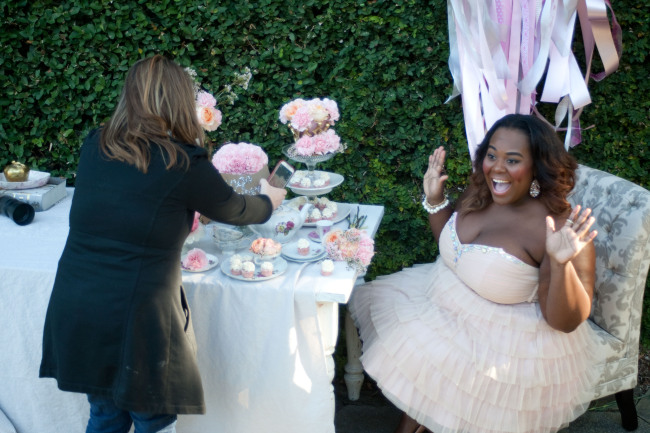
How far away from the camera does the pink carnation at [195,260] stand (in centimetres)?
249

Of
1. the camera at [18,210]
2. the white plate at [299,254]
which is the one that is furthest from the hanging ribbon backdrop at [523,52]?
the camera at [18,210]

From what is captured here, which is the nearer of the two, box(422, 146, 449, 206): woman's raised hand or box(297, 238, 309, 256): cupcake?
box(297, 238, 309, 256): cupcake

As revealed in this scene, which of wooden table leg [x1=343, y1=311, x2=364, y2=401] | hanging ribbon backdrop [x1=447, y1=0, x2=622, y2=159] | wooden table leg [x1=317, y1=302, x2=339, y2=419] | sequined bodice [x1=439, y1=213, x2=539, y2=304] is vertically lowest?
wooden table leg [x1=343, y1=311, x2=364, y2=401]

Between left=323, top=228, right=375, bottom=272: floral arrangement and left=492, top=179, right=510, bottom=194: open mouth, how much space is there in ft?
1.74

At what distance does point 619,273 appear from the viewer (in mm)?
2670

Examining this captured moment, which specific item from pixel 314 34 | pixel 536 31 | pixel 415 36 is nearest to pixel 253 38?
pixel 314 34

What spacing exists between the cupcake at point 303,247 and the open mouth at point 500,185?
0.77 meters

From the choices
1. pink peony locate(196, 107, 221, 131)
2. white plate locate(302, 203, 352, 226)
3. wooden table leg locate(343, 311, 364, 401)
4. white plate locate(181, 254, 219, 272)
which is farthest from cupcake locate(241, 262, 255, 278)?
wooden table leg locate(343, 311, 364, 401)

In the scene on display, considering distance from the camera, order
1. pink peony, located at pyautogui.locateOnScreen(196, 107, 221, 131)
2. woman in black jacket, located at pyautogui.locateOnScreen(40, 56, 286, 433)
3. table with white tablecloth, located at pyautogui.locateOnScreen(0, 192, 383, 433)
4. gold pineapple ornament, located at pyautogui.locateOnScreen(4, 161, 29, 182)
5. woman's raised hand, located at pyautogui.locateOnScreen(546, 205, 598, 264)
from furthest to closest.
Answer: gold pineapple ornament, located at pyautogui.locateOnScreen(4, 161, 29, 182), pink peony, located at pyautogui.locateOnScreen(196, 107, 221, 131), table with white tablecloth, located at pyautogui.locateOnScreen(0, 192, 383, 433), woman's raised hand, located at pyautogui.locateOnScreen(546, 205, 598, 264), woman in black jacket, located at pyautogui.locateOnScreen(40, 56, 286, 433)

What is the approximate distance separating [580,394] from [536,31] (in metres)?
1.53

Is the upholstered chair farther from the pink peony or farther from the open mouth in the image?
the pink peony

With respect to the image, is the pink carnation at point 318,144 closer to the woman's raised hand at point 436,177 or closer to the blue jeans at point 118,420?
the woman's raised hand at point 436,177

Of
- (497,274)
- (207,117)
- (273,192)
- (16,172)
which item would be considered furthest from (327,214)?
(16,172)

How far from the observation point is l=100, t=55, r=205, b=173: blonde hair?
1995 mm
